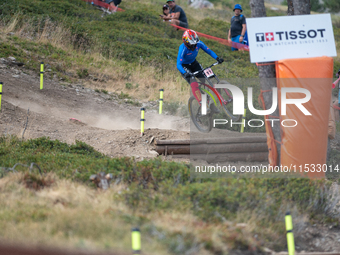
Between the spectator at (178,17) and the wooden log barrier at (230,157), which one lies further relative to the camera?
the spectator at (178,17)

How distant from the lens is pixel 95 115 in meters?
12.7

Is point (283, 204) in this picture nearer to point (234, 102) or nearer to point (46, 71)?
point (234, 102)

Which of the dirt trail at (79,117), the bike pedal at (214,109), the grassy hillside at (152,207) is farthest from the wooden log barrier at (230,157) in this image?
the grassy hillside at (152,207)

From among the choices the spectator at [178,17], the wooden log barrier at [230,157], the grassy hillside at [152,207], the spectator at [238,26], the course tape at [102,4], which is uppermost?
the course tape at [102,4]

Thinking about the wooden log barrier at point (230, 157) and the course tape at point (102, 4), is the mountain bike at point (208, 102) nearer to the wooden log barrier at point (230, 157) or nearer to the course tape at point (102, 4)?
the wooden log barrier at point (230, 157)

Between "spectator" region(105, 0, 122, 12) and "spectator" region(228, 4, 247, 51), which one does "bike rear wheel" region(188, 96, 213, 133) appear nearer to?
"spectator" region(228, 4, 247, 51)

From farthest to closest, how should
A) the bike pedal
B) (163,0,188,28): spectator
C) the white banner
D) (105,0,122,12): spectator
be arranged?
(105,0,122,12): spectator → (163,0,188,28): spectator → the bike pedal → the white banner

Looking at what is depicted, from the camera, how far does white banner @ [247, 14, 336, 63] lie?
660cm

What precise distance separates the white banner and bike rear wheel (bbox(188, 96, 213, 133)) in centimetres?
297

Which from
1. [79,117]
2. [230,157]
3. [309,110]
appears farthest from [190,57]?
[79,117]

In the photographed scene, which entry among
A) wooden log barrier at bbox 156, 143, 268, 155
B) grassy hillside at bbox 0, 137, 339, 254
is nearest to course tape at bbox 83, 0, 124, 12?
wooden log barrier at bbox 156, 143, 268, 155

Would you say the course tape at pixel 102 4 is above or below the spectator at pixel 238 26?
above

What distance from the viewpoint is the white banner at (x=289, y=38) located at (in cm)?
660


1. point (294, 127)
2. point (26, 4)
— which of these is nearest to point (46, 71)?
point (26, 4)
